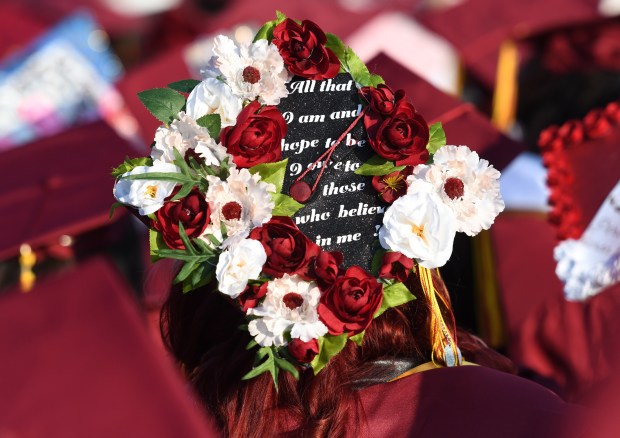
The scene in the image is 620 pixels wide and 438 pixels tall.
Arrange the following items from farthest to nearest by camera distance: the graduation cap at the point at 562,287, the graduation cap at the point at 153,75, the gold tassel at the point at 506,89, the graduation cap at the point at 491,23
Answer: the graduation cap at the point at 491,23 → the gold tassel at the point at 506,89 → the graduation cap at the point at 153,75 → the graduation cap at the point at 562,287

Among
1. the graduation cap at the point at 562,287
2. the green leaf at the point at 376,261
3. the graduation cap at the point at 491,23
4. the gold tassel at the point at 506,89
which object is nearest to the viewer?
the green leaf at the point at 376,261

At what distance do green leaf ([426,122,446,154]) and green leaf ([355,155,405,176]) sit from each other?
0.07m

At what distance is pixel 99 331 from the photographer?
0.75 meters

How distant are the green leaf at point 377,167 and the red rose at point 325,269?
6.1 inches

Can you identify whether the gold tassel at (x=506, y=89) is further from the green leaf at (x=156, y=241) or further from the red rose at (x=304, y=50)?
the green leaf at (x=156, y=241)

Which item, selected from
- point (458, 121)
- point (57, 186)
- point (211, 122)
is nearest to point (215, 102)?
point (211, 122)

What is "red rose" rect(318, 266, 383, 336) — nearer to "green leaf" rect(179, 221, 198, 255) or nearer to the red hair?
the red hair

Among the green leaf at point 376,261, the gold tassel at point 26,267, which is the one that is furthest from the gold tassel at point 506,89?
the green leaf at point 376,261

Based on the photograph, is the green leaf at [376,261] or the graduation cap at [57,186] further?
the graduation cap at [57,186]

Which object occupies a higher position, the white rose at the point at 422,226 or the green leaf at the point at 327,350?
the white rose at the point at 422,226

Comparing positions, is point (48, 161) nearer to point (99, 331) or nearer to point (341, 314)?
point (341, 314)

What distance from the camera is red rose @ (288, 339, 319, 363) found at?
119 cm

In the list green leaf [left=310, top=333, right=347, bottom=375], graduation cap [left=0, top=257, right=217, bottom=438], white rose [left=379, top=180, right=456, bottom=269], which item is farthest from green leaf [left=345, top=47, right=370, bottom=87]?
graduation cap [left=0, top=257, right=217, bottom=438]

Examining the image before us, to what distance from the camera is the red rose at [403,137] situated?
1.25m
